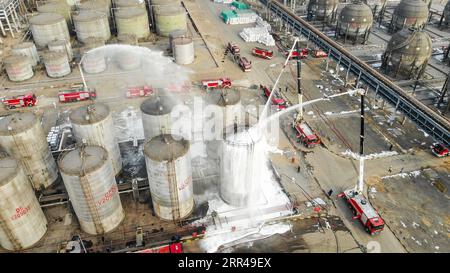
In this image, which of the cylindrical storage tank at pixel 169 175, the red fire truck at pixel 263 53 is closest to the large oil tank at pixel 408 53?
the red fire truck at pixel 263 53

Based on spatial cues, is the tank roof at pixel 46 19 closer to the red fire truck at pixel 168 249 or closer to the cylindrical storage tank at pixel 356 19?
the red fire truck at pixel 168 249

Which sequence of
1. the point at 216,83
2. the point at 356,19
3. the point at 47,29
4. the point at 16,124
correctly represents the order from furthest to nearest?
the point at 356,19, the point at 47,29, the point at 216,83, the point at 16,124

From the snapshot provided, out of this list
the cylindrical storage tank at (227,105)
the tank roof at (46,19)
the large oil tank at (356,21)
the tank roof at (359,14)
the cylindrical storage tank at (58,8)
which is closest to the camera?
the cylindrical storage tank at (227,105)

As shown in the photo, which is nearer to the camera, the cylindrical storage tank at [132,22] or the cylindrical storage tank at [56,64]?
the cylindrical storage tank at [56,64]

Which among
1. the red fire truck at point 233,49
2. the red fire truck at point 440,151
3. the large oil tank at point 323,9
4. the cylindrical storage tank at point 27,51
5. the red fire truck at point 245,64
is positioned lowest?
the red fire truck at point 440,151

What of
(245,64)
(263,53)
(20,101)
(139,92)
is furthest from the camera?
(263,53)

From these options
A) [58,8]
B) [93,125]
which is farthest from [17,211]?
[58,8]

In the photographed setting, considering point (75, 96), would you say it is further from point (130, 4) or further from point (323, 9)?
point (323, 9)
